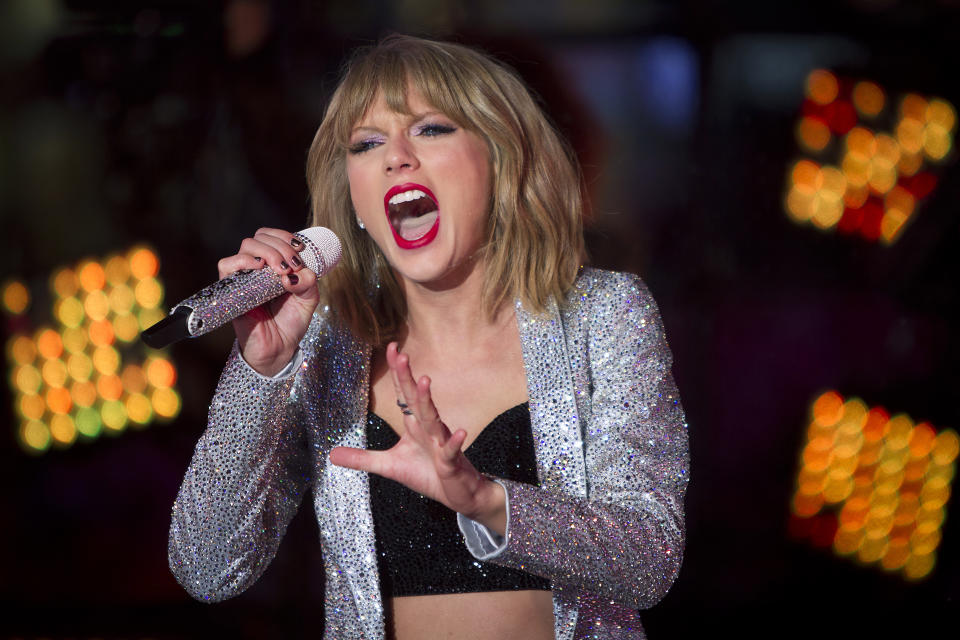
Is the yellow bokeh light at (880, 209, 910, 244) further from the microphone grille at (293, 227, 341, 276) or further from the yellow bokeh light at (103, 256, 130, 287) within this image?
the yellow bokeh light at (103, 256, 130, 287)

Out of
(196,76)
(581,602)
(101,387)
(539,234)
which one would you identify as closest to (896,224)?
(539,234)

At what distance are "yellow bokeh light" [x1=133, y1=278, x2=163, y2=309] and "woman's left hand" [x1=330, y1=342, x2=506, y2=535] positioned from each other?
1.50 m

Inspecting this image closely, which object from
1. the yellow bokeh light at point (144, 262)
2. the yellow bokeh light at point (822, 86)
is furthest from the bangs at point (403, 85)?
the yellow bokeh light at point (822, 86)

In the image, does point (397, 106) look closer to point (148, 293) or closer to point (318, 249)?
point (318, 249)

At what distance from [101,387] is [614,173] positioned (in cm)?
144

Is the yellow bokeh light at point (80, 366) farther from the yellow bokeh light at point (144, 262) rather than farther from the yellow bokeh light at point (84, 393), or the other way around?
the yellow bokeh light at point (144, 262)

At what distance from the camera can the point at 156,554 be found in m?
2.38

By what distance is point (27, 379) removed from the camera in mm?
2270

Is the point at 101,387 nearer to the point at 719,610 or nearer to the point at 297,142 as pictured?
the point at 297,142

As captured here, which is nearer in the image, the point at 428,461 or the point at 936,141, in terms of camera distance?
the point at 428,461

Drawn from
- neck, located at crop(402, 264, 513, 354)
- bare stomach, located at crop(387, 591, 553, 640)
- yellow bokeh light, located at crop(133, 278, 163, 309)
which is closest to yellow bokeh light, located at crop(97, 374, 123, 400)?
yellow bokeh light, located at crop(133, 278, 163, 309)

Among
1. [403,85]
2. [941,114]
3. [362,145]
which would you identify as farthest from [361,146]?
[941,114]

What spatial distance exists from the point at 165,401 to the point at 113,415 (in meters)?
0.15

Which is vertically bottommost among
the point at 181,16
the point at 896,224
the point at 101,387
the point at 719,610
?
the point at 719,610
